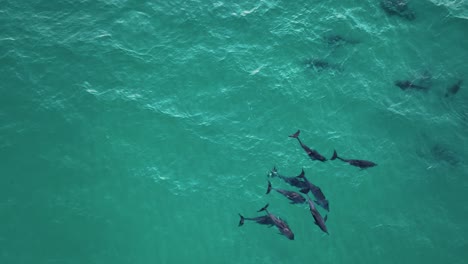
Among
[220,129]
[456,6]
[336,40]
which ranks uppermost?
[456,6]

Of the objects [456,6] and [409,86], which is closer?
[409,86]

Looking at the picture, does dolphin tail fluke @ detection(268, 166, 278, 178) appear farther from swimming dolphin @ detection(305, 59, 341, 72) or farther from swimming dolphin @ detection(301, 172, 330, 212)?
swimming dolphin @ detection(305, 59, 341, 72)

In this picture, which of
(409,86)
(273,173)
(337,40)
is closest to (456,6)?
(409,86)

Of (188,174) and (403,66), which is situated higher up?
(403,66)

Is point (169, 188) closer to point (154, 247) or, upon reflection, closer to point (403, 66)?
point (154, 247)

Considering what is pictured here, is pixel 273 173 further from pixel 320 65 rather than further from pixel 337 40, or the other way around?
pixel 337 40

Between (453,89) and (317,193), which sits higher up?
(453,89)

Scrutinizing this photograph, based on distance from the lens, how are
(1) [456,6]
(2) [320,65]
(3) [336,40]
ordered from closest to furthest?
(2) [320,65] < (3) [336,40] < (1) [456,6]

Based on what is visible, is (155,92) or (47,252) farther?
(155,92)

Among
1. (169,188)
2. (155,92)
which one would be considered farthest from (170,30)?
(169,188)
